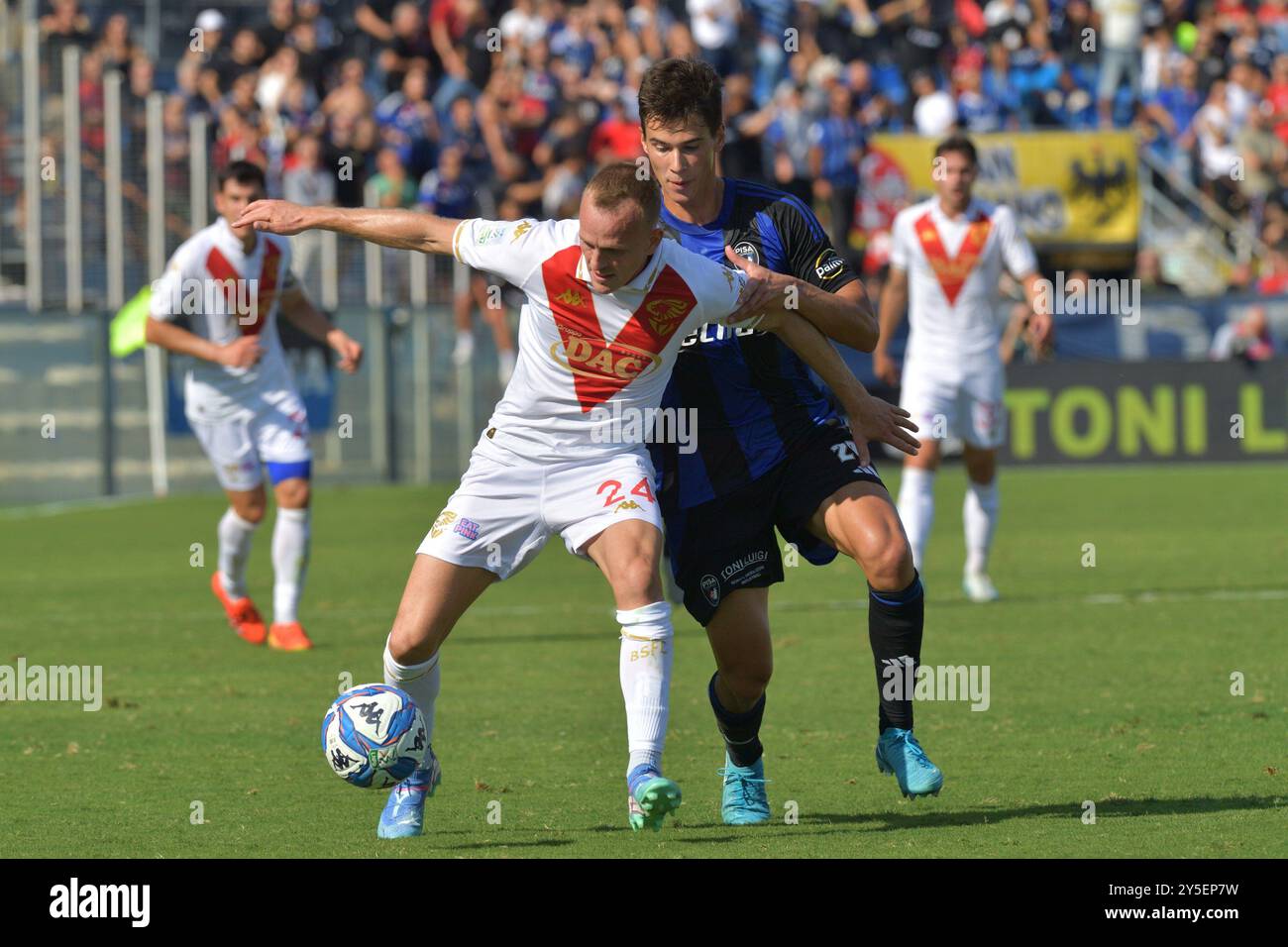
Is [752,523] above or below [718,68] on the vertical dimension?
below

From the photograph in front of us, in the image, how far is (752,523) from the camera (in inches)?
267

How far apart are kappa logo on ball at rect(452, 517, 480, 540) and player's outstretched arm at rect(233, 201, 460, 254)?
0.81 metres

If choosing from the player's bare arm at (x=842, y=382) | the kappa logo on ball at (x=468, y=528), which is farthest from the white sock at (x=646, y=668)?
the player's bare arm at (x=842, y=382)

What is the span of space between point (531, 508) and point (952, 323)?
22.0 ft

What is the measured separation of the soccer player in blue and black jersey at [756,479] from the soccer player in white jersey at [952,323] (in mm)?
5418

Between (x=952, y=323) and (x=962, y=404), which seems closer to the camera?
(x=962, y=404)

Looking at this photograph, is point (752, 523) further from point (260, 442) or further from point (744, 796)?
point (260, 442)

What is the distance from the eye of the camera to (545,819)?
666 cm

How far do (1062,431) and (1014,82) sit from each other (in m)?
6.15

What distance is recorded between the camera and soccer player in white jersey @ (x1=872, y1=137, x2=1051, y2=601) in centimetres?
1232

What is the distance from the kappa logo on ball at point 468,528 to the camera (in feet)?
20.5

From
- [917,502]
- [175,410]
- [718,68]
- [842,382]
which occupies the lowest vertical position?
[917,502]

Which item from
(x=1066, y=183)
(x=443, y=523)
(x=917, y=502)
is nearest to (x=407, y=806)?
(x=443, y=523)

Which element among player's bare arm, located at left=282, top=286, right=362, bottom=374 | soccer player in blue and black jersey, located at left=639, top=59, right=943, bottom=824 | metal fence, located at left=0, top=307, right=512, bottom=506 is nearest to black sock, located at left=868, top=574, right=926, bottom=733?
soccer player in blue and black jersey, located at left=639, top=59, right=943, bottom=824
